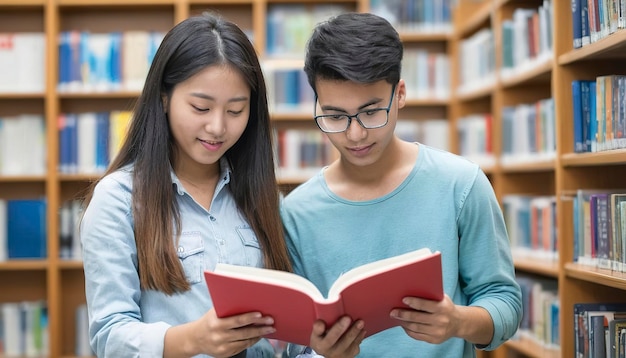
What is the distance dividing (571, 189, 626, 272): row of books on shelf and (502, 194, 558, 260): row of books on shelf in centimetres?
60

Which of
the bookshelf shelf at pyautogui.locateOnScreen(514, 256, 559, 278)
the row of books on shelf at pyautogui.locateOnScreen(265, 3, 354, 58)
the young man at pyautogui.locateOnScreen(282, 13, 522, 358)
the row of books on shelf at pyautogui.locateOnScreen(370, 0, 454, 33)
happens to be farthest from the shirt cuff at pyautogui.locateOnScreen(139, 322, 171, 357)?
the row of books on shelf at pyautogui.locateOnScreen(370, 0, 454, 33)

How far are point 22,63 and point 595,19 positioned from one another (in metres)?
3.25

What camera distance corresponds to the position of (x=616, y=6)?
224 cm

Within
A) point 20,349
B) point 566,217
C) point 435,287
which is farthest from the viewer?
point 20,349

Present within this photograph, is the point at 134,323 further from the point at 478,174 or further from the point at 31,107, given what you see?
the point at 31,107

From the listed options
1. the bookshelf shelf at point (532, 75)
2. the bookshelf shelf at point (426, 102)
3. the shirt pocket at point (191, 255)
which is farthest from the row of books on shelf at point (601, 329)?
the bookshelf shelf at point (426, 102)

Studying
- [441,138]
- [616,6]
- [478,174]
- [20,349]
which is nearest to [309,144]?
[441,138]

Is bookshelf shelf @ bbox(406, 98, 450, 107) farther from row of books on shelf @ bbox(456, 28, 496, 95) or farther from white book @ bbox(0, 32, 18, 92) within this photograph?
white book @ bbox(0, 32, 18, 92)

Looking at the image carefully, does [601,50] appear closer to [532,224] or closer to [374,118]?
[374,118]

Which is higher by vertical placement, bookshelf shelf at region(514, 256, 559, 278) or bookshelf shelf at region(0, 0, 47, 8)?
bookshelf shelf at region(0, 0, 47, 8)

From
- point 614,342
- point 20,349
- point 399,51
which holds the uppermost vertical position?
point 399,51

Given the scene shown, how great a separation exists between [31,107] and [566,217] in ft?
10.7

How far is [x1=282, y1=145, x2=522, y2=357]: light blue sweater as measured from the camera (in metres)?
1.74

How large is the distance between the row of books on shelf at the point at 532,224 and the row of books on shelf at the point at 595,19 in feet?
3.07
